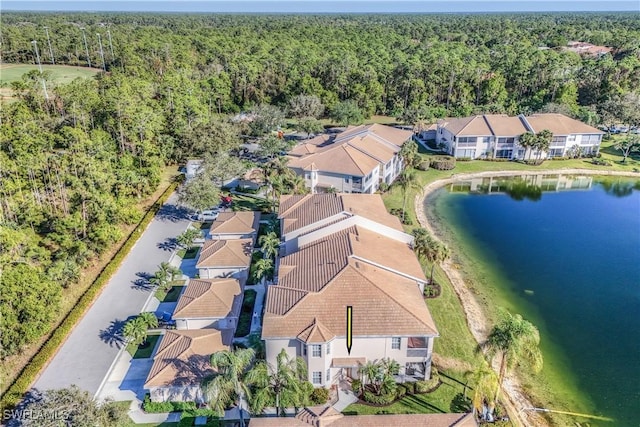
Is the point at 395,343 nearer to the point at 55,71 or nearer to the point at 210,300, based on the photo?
the point at 210,300

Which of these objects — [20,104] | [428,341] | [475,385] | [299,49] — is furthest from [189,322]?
[299,49]

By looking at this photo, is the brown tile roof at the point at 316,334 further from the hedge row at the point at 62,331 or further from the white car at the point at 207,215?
the white car at the point at 207,215

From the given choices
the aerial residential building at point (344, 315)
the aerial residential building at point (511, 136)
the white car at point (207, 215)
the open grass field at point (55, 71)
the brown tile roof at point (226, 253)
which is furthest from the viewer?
the open grass field at point (55, 71)

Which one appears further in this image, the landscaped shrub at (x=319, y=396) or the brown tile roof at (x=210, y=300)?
the brown tile roof at (x=210, y=300)

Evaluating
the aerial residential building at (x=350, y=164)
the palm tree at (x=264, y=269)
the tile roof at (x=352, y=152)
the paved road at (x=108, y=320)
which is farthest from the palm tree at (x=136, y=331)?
the tile roof at (x=352, y=152)

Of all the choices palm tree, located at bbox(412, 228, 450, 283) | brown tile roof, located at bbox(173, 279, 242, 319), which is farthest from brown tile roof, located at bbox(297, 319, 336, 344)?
palm tree, located at bbox(412, 228, 450, 283)

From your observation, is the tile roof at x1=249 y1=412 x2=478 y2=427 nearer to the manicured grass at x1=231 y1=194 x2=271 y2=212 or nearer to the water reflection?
the manicured grass at x1=231 y1=194 x2=271 y2=212

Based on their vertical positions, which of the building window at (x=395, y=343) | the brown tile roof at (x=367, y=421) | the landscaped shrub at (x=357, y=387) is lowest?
the landscaped shrub at (x=357, y=387)
